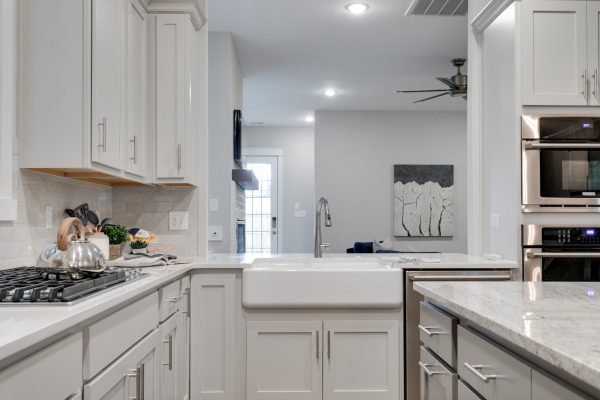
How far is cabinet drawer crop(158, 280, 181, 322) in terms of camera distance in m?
2.04

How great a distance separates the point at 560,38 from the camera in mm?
2760

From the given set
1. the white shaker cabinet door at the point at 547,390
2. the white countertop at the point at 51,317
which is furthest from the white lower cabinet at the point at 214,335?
the white shaker cabinet door at the point at 547,390

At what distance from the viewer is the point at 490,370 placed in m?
1.07

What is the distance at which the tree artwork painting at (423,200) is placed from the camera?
760cm

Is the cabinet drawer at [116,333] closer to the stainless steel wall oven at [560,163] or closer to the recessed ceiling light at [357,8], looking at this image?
the stainless steel wall oven at [560,163]

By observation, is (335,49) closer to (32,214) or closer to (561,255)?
(561,255)

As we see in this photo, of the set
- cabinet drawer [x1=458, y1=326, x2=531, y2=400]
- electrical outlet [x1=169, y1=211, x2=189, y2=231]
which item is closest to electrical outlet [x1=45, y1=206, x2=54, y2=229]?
electrical outlet [x1=169, y1=211, x2=189, y2=231]

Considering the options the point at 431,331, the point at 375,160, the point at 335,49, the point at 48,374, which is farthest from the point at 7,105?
the point at 375,160

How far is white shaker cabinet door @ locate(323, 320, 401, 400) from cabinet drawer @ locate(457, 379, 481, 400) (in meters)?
1.34

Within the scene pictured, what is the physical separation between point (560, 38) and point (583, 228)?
107 centimetres

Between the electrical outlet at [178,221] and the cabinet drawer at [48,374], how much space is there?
5.94 feet

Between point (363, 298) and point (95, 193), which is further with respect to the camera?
point (95, 193)

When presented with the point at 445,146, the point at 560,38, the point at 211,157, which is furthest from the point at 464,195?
the point at 560,38

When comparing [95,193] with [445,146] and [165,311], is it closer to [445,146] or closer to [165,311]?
[165,311]
